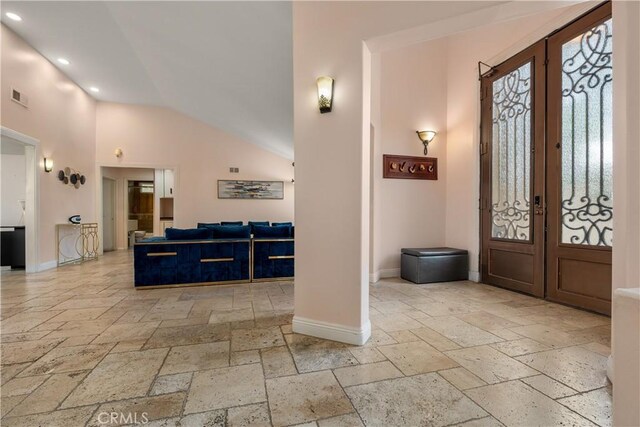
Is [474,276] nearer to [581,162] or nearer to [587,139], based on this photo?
[581,162]

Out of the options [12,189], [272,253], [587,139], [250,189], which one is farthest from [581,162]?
[12,189]

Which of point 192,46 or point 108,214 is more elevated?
point 192,46

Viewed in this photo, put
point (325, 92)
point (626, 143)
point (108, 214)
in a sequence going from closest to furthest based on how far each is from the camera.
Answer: point (626, 143)
point (325, 92)
point (108, 214)

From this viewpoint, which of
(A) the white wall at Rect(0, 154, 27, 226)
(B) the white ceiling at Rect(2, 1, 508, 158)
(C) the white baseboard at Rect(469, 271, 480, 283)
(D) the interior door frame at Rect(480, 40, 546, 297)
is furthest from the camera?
(A) the white wall at Rect(0, 154, 27, 226)

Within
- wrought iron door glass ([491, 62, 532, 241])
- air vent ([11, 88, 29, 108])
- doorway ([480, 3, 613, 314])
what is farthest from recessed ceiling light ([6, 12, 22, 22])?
wrought iron door glass ([491, 62, 532, 241])

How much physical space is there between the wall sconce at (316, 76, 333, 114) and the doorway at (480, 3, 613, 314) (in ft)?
8.81

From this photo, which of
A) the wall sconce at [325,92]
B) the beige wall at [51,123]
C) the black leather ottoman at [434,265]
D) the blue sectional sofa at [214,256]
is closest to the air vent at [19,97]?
the beige wall at [51,123]

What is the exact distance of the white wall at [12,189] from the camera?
5727 millimetres

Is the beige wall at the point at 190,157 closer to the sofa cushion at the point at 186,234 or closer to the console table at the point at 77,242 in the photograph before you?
the console table at the point at 77,242

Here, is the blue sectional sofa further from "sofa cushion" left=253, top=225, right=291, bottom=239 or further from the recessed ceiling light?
→ the recessed ceiling light

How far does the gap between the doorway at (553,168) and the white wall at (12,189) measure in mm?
8422

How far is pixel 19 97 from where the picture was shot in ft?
15.3

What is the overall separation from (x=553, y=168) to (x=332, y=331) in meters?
3.07

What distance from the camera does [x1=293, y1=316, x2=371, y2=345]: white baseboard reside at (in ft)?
7.48
